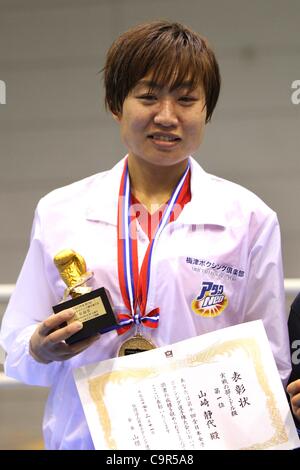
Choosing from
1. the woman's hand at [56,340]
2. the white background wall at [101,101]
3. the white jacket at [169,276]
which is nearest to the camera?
the woman's hand at [56,340]

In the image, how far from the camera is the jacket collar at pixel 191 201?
4.58 feet

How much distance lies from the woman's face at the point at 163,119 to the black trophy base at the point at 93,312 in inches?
10.9

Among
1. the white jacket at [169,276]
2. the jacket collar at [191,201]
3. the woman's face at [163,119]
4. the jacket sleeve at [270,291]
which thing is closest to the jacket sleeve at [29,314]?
the white jacket at [169,276]

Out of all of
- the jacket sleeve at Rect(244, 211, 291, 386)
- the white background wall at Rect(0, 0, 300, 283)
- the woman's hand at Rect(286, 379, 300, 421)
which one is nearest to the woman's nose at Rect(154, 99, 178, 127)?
the jacket sleeve at Rect(244, 211, 291, 386)

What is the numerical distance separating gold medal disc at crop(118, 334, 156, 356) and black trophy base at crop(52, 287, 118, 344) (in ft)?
0.27

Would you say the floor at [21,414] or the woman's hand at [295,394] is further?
the floor at [21,414]

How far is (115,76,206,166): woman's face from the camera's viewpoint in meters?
1.33

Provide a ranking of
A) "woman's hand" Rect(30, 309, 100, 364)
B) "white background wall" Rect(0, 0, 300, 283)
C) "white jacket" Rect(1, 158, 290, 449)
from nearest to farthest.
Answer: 1. "woman's hand" Rect(30, 309, 100, 364)
2. "white jacket" Rect(1, 158, 290, 449)
3. "white background wall" Rect(0, 0, 300, 283)

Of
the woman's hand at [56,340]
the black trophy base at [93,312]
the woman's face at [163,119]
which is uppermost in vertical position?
the woman's face at [163,119]

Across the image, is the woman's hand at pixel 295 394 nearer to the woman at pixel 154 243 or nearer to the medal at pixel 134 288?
the woman at pixel 154 243

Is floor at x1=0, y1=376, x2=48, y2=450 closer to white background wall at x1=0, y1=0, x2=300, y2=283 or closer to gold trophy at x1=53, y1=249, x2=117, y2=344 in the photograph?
white background wall at x1=0, y1=0, x2=300, y2=283

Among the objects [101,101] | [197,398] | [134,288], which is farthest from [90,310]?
[101,101]

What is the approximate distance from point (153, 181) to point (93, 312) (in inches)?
12.3

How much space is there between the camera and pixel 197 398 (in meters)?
1.28
